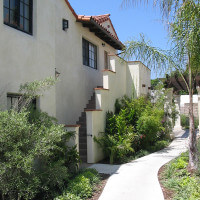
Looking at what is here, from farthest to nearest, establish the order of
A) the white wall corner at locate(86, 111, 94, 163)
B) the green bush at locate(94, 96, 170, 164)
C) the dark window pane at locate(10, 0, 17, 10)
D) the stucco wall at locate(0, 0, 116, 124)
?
the green bush at locate(94, 96, 170, 164) → the white wall corner at locate(86, 111, 94, 163) → the dark window pane at locate(10, 0, 17, 10) → the stucco wall at locate(0, 0, 116, 124)

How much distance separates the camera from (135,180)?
268 inches

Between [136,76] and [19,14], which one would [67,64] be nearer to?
[19,14]

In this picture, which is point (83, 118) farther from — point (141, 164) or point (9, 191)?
point (9, 191)

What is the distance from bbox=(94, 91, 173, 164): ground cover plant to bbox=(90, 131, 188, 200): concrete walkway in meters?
0.62

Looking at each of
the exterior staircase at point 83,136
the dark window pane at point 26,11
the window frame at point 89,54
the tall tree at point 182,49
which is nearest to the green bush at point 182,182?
the tall tree at point 182,49

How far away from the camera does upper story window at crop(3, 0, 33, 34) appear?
648 cm

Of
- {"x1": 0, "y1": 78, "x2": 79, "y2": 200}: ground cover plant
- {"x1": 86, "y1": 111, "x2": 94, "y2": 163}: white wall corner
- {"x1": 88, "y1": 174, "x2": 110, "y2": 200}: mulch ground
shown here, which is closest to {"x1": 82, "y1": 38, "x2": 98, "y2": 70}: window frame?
{"x1": 86, "y1": 111, "x2": 94, "y2": 163}: white wall corner

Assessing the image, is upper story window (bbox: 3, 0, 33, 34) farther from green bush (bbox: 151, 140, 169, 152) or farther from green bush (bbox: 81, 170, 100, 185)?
green bush (bbox: 151, 140, 169, 152)

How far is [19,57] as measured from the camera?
6.59 metres

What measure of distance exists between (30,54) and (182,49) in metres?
4.06

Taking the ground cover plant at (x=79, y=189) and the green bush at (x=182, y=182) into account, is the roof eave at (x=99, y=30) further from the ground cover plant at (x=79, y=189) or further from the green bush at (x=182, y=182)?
the ground cover plant at (x=79, y=189)

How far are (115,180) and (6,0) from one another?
547cm

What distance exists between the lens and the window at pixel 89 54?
12.6 meters

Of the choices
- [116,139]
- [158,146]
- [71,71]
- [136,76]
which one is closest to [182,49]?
[116,139]
